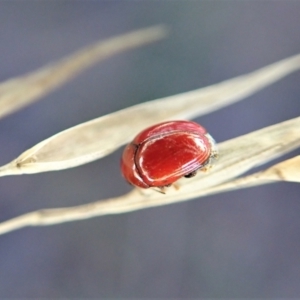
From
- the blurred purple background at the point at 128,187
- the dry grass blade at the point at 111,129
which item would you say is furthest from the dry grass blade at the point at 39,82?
the blurred purple background at the point at 128,187

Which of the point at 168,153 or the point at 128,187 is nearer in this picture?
the point at 168,153

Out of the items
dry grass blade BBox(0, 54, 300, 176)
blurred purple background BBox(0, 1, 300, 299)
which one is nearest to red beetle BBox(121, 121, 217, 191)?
dry grass blade BBox(0, 54, 300, 176)

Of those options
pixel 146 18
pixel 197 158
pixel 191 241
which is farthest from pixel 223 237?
pixel 146 18

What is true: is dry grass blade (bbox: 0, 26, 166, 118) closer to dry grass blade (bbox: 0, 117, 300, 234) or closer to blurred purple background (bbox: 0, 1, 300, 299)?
dry grass blade (bbox: 0, 117, 300, 234)

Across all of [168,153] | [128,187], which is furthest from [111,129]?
[128,187]

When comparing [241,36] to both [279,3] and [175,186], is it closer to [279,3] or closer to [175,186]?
[279,3]

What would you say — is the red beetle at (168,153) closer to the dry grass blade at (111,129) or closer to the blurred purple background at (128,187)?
the dry grass blade at (111,129)

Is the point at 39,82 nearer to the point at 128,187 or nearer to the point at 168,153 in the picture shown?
the point at 168,153
